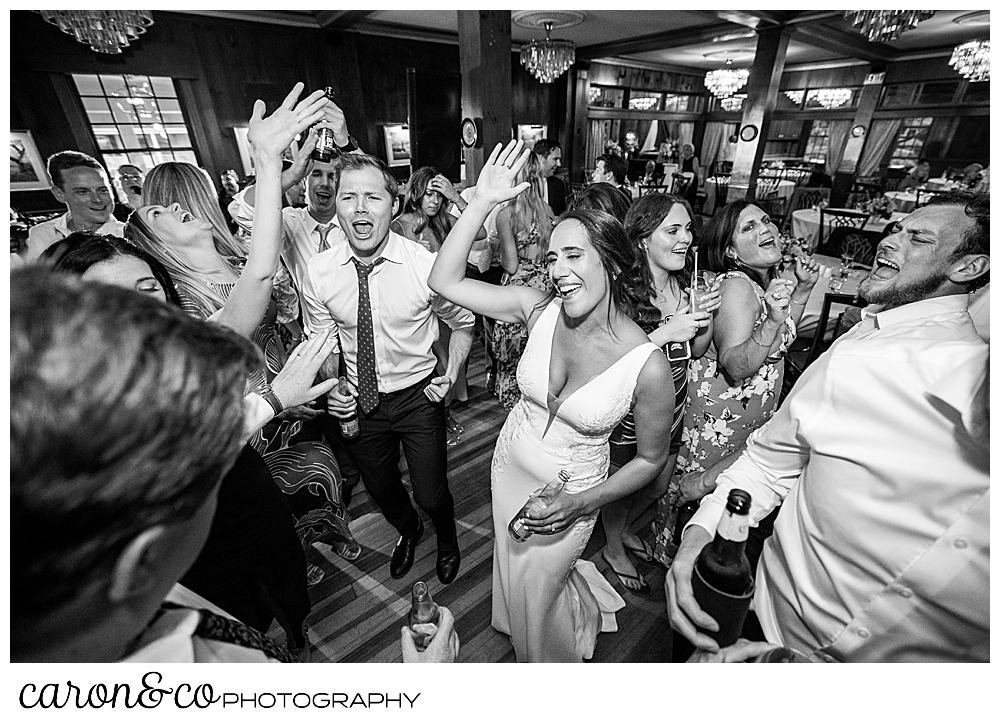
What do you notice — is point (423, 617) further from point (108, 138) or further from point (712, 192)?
point (712, 192)

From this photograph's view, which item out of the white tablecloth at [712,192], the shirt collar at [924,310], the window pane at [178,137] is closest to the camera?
the shirt collar at [924,310]

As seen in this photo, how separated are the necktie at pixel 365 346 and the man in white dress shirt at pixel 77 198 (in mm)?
2115

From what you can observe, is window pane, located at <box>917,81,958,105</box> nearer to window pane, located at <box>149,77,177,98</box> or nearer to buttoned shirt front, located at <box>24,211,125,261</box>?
window pane, located at <box>149,77,177,98</box>

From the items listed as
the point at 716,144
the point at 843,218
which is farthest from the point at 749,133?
the point at 716,144

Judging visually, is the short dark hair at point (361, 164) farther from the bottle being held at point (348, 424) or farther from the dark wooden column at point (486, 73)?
the dark wooden column at point (486, 73)

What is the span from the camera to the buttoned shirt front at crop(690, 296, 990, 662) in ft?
2.58

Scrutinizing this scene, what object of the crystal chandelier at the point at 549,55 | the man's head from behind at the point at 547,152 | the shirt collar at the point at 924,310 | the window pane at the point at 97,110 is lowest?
the shirt collar at the point at 924,310

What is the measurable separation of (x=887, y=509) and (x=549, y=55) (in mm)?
7615

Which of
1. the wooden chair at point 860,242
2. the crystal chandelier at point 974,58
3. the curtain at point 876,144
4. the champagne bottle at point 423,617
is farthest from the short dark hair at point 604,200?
the curtain at point 876,144

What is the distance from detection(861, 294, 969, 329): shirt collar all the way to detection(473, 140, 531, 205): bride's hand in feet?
3.34

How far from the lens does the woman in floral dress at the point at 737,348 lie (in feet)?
5.88

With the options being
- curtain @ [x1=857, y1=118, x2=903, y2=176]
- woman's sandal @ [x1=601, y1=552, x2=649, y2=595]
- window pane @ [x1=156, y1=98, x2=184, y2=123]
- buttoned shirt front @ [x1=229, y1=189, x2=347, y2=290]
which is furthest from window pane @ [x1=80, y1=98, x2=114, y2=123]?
curtain @ [x1=857, y1=118, x2=903, y2=176]

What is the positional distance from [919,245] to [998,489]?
0.82 m

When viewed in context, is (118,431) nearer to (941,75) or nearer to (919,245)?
(919,245)
